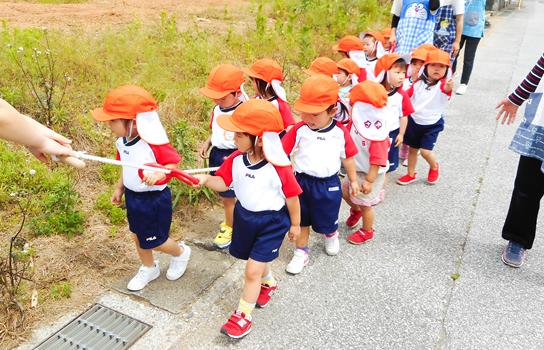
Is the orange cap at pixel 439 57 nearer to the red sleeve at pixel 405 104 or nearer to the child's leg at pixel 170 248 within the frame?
the red sleeve at pixel 405 104

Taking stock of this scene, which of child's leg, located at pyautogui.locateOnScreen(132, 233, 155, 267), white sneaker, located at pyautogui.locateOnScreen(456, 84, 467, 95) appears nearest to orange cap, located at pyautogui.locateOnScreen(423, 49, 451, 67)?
child's leg, located at pyautogui.locateOnScreen(132, 233, 155, 267)

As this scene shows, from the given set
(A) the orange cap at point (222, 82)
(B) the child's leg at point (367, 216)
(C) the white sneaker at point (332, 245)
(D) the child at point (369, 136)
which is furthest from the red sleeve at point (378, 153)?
(A) the orange cap at point (222, 82)

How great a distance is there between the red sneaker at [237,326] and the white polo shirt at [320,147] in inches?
43.4

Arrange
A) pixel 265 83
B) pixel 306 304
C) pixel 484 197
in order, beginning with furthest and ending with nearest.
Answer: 1. pixel 484 197
2. pixel 265 83
3. pixel 306 304

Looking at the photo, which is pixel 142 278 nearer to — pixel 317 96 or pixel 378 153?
pixel 317 96

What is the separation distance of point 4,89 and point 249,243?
365 centimetres

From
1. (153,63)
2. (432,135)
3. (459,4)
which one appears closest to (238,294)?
(432,135)

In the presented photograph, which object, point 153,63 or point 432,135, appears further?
point 153,63

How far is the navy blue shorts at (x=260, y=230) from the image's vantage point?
8.25 ft

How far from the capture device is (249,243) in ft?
8.53

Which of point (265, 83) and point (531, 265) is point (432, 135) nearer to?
point (531, 265)

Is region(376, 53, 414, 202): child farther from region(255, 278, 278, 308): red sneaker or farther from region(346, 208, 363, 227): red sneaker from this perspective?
region(255, 278, 278, 308): red sneaker

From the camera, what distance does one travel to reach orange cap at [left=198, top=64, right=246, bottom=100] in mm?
3090

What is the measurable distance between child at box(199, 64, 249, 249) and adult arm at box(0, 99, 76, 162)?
1.15m
